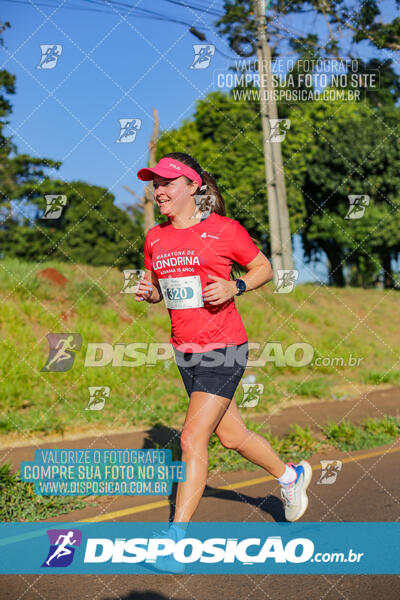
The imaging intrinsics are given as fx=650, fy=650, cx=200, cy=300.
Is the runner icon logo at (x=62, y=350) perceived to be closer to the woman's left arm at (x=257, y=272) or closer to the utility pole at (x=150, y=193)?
the utility pole at (x=150, y=193)

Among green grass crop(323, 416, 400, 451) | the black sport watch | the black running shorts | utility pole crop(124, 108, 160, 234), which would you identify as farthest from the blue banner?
utility pole crop(124, 108, 160, 234)

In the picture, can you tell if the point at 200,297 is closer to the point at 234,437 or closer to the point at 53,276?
the point at 234,437

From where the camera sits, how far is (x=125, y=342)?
1411 cm

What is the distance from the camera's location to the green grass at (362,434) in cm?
801

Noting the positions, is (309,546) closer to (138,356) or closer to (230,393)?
(230,393)

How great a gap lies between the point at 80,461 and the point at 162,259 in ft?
10.8

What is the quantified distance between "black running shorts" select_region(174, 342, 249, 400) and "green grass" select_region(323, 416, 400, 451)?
13.2 ft

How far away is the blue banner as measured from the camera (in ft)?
13.5

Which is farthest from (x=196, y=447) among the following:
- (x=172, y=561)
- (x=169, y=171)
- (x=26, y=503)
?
(x=26, y=503)

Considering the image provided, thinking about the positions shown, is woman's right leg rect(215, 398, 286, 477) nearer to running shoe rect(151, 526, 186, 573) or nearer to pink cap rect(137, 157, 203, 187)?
running shoe rect(151, 526, 186, 573)

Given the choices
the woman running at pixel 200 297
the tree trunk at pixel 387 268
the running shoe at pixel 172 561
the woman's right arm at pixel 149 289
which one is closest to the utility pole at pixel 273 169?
the woman's right arm at pixel 149 289

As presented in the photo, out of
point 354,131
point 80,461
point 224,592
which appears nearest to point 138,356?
point 80,461

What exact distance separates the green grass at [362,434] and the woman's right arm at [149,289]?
412 centimetres

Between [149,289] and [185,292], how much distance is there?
0.40 m
